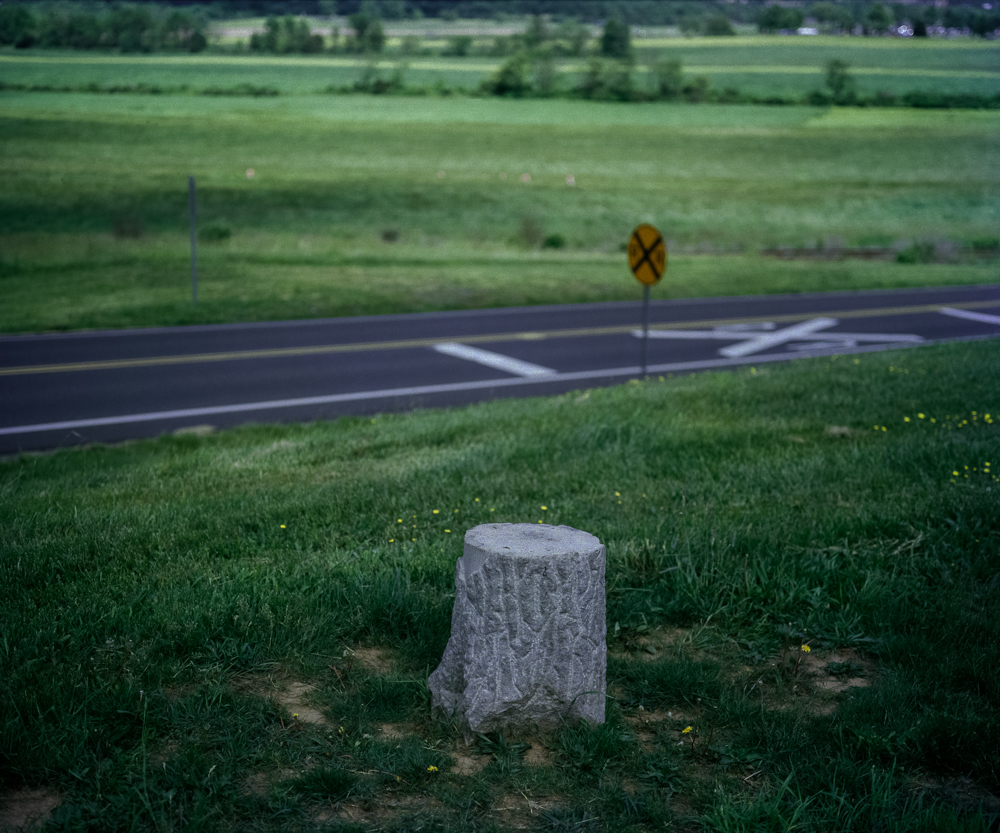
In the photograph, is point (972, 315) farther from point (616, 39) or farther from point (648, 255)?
point (616, 39)

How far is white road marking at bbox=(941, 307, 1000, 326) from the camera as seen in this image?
18359 millimetres

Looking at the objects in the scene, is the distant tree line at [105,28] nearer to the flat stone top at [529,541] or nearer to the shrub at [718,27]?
the flat stone top at [529,541]

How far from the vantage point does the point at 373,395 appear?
11289mm

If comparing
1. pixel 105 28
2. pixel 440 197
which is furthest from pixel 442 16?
pixel 105 28

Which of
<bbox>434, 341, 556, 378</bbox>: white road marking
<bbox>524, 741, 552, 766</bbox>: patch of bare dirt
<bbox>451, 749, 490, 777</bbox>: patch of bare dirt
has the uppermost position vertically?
<bbox>451, 749, 490, 777</bbox>: patch of bare dirt

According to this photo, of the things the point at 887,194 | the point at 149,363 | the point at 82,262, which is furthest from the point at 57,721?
the point at 887,194

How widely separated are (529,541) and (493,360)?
33.5 ft

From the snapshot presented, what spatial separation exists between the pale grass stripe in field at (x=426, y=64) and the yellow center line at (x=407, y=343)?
17.7 meters

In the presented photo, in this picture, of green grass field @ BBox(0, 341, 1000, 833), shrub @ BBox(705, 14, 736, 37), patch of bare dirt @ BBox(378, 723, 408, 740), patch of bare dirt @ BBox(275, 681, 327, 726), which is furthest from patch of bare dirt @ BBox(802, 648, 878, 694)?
shrub @ BBox(705, 14, 736, 37)

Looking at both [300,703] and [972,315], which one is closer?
[300,703]

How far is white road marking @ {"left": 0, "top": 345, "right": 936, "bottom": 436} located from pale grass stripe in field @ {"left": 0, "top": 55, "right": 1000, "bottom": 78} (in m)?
20.7

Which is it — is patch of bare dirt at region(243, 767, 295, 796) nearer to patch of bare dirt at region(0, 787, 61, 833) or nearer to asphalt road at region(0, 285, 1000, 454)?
patch of bare dirt at region(0, 787, 61, 833)

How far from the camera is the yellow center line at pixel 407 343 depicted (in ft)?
41.4

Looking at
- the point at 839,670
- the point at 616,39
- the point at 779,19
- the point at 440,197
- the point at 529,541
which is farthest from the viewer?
the point at 779,19
